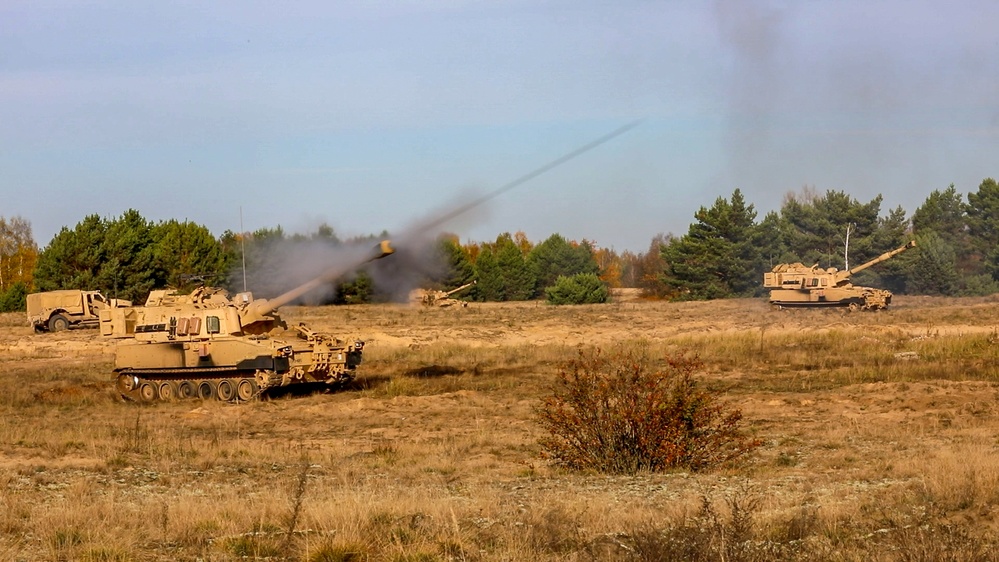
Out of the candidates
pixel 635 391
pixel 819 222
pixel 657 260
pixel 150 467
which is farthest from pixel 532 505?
pixel 657 260

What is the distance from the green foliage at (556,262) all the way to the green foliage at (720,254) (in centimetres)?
1453

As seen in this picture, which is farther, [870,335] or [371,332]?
[371,332]

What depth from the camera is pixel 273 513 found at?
1105 centimetres

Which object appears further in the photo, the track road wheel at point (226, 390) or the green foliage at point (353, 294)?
the green foliage at point (353, 294)

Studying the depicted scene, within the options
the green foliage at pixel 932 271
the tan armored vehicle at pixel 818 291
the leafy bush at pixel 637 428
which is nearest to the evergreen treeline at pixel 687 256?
the green foliage at pixel 932 271

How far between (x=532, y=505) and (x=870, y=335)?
112ft

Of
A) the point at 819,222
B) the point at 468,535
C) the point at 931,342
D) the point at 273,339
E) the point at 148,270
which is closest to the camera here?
the point at 468,535

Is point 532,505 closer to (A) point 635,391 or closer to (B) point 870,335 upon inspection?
(A) point 635,391

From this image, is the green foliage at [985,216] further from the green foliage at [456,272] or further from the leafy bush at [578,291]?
the green foliage at [456,272]

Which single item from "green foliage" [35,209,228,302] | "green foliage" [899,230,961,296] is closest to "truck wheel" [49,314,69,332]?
"green foliage" [35,209,228,302]

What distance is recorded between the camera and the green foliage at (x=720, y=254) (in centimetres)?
7838

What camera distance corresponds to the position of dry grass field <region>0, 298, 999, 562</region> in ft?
31.3

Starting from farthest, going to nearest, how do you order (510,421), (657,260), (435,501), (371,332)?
(657,260)
(371,332)
(510,421)
(435,501)

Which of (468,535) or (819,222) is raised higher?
(819,222)
